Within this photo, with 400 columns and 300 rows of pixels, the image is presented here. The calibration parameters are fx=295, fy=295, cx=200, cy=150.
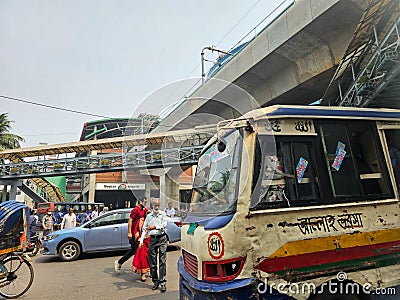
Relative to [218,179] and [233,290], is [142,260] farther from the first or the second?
[233,290]

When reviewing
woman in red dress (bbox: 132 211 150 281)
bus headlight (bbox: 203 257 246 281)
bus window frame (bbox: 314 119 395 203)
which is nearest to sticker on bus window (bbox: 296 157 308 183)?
bus window frame (bbox: 314 119 395 203)

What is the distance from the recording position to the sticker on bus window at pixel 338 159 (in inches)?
132

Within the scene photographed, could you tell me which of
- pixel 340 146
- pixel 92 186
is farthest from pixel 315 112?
pixel 92 186

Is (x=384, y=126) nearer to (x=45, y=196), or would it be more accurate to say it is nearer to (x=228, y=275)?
(x=228, y=275)

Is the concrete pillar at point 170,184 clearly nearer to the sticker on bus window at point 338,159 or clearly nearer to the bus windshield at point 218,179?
the bus windshield at point 218,179

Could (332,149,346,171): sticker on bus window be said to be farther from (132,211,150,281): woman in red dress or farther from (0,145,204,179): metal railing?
(0,145,204,179): metal railing

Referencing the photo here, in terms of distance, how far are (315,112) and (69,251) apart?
865 centimetres

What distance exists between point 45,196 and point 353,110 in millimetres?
37302

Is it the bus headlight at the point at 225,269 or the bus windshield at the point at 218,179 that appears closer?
the bus headlight at the point at 225,269

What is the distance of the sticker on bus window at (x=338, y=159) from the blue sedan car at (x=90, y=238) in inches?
303

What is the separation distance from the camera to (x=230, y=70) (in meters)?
12.6

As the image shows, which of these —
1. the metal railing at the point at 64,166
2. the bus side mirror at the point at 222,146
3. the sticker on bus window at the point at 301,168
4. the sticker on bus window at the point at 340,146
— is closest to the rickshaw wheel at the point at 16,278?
the bus side mirror at the point at 222,146

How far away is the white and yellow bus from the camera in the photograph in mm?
2904

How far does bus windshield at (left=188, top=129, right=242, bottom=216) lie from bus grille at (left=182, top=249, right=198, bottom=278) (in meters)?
0.52
